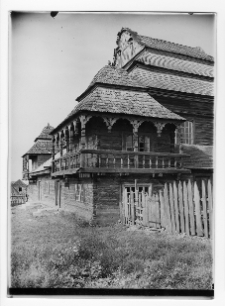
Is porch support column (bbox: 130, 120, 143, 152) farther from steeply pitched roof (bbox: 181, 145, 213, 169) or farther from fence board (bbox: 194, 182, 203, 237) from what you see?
fence board (bbox: 194, 182, 203, 237)

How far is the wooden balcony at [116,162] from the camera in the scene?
6945 millimetres

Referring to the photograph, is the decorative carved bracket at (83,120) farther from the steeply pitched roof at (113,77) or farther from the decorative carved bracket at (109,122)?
the steeply pitched roof at (113,77)

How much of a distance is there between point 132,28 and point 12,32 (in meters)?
2.76

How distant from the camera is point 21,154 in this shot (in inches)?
263

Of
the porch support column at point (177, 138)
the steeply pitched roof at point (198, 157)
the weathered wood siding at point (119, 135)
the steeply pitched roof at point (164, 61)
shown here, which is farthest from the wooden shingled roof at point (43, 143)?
the steeply pitched roof at point (198, 157)

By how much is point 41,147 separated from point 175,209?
3479 mm

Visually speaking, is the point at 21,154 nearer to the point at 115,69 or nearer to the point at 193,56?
the point at 115,69

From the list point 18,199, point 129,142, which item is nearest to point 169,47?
point 129,142

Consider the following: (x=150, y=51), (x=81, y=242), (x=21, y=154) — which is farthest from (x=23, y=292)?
(x=150, y=51)

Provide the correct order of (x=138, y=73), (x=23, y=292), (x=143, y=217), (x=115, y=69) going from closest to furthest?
(x=23, y=292) → (x=143, y=217) → (x=115, y=69) → (x=138, y=73)

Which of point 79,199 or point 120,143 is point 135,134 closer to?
point 120,143

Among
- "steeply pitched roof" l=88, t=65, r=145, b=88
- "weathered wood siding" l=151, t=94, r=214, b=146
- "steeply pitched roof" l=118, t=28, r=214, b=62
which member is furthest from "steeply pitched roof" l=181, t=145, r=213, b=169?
"steeply pitched roof" l=88, t=65, r=145, b=88

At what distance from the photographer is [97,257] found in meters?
6.57

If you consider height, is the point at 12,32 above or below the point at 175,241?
above
